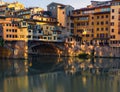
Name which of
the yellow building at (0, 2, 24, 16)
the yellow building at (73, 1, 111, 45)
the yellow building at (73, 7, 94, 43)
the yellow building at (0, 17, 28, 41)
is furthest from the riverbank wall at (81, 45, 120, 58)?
the yellow building at (0, 2, 24, 16)

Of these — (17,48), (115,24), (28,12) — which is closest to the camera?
(17,48)

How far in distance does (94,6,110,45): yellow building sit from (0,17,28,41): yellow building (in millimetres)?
20818

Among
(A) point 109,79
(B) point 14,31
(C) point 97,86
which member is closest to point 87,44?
(B) point 14,31

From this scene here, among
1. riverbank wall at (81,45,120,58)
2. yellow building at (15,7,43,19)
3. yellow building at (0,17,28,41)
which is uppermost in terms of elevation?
yellow building at (15,7,43,19)

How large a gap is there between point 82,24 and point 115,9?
1238 cm

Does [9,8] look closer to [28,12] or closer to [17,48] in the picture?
[28,12]

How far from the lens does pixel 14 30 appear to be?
196 feet

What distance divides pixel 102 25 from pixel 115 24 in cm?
526

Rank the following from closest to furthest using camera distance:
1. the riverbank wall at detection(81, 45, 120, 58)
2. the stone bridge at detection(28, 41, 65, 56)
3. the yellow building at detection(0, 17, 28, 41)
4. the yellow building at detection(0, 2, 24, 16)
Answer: the yellow building at detection(0, 17, 28, 41)
the riverbank wall at detection(81, 45, 120, 58)
the stone bridge at detection(28, 41, 65, 56)
the yellow building at detection(0, 2, 24, 16)

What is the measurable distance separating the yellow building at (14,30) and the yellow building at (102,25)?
20.8 meters

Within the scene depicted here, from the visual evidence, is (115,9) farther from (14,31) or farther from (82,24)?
(14,31)

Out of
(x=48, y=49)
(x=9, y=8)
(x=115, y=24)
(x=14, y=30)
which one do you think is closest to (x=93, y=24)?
(x=115, y=24)

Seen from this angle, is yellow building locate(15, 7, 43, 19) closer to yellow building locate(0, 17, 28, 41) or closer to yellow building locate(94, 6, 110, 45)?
yellow building locate(0, 17, 28, 41)

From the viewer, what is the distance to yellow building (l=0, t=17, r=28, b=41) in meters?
59.0
